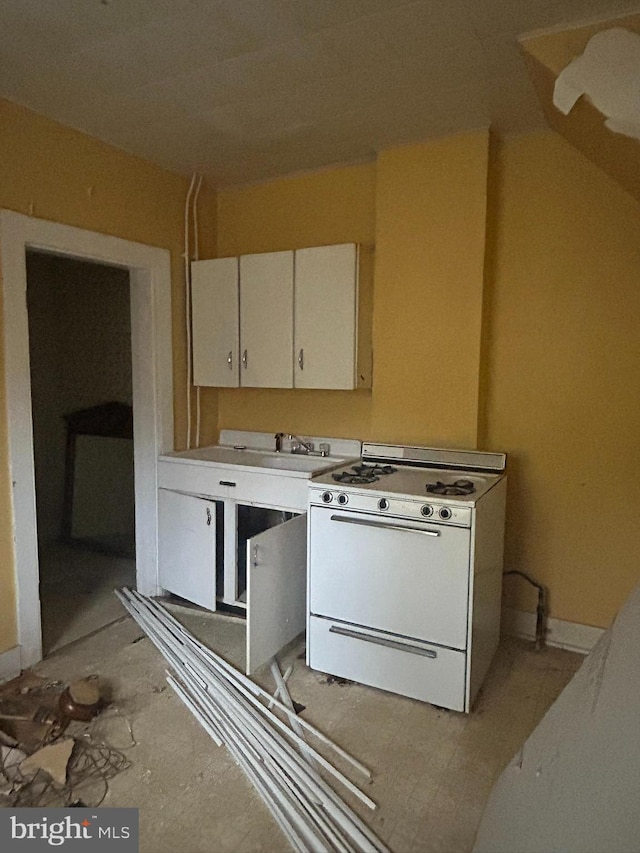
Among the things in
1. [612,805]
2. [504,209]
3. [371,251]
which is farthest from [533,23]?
[612,805]

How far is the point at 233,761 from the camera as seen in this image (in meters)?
2.12

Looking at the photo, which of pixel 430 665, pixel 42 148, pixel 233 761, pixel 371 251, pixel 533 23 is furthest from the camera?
pixel 371 251

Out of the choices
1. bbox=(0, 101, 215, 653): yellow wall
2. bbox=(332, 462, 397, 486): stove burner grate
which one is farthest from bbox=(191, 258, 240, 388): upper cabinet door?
bbox=(332, 462, 397, 486): stove burner grate

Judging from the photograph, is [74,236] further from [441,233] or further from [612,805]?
[612,805]

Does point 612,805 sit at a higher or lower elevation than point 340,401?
lower

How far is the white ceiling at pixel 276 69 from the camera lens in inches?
76.5

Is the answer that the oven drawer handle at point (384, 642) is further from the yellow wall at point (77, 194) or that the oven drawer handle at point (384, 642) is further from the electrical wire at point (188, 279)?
the electrical wire at point (188, 279)

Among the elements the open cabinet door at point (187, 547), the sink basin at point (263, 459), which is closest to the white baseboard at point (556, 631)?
the sink basin at point (263, 459)

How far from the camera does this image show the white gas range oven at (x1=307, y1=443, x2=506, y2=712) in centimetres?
236

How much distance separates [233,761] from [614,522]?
2.06m

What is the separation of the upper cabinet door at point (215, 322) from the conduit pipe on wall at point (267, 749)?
1.54 metres

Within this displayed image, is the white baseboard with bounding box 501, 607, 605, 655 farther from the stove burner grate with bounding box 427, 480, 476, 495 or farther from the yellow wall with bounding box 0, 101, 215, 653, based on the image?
the yellow wall with bounding box 0, 101, 215, 653

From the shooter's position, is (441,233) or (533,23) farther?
(441,233)

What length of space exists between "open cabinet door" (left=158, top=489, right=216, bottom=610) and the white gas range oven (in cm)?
80
